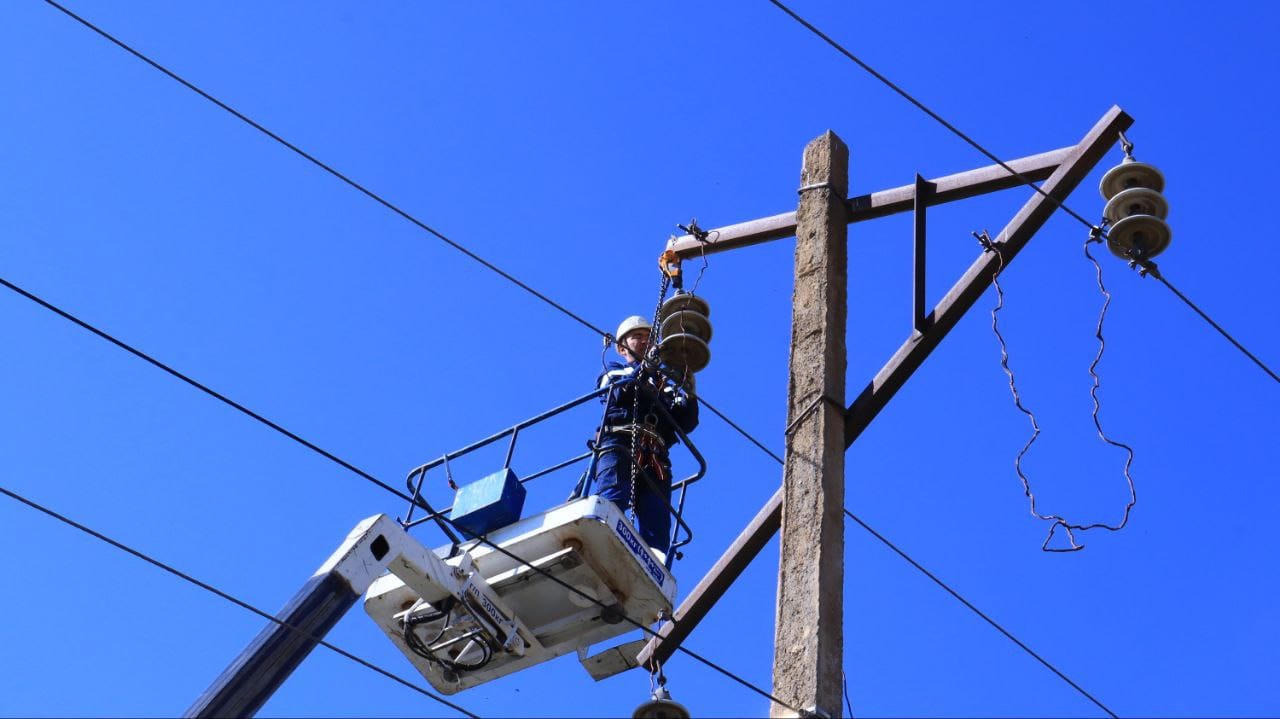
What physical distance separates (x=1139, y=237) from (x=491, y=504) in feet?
11.5

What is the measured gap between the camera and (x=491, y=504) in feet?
33.8

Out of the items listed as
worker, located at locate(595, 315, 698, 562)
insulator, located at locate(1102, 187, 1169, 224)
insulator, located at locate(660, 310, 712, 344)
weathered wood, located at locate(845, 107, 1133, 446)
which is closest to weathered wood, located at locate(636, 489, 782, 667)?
weathered wood, located at locate(845, 107, 1133, 446)

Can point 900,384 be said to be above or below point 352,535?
above

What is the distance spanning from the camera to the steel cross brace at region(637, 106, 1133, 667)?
9.29m

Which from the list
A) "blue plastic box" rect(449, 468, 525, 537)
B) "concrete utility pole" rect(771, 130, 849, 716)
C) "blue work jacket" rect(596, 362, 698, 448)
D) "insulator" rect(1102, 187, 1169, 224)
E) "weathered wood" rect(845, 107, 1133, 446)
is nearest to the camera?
"concrete utility pole" rect(771, 130, 849, 716)

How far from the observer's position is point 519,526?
10.2m

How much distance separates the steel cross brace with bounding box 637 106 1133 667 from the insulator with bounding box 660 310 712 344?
1067 mm

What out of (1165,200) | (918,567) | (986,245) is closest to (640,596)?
(918,567)

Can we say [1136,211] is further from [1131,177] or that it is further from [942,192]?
[942,192]

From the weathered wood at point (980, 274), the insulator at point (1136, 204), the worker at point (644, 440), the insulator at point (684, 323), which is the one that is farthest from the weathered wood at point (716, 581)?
the insulator at point (1136, 204)

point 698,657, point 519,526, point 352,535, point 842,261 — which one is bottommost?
point 698,657

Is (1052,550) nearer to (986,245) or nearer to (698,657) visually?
(986,245)

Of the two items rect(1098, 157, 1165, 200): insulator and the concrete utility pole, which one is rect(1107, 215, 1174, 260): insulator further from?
the concrete utility pole

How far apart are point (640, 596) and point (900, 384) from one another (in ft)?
6.05
